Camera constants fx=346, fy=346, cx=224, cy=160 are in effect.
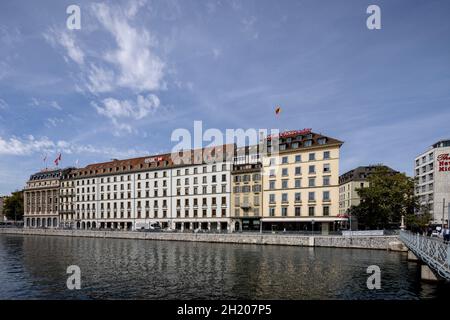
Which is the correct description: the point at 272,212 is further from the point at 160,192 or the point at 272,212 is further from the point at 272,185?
the point at 160,192

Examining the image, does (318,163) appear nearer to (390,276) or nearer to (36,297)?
(390,276)

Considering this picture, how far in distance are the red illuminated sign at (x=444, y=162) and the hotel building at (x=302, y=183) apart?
4691 centimetres

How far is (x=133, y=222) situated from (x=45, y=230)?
31721 mm

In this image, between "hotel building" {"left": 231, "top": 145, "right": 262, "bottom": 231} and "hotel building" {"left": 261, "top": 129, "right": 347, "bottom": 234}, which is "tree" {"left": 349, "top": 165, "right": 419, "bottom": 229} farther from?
"hotel building" {"left": 231, "top": 145, "right": 262, "bottom": 231}

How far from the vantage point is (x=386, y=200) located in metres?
68.8

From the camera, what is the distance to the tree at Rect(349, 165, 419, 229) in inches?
2694

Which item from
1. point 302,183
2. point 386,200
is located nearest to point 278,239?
point 302,183

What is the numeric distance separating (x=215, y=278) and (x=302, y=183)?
49125 millimetres

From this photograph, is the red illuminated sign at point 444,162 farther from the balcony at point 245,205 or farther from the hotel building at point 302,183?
the balcony at point 245,205

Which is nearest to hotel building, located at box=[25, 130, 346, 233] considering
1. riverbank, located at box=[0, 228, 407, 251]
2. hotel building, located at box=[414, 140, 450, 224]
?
riverbank, located at box=[0, 228, 407, 251]

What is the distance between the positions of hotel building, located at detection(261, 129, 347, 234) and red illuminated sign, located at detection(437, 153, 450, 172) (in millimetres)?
A: 46911

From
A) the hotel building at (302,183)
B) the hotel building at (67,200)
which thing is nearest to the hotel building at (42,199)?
the hotel building at (67,200)

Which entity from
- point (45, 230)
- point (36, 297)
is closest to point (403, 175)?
point (36, 297)
